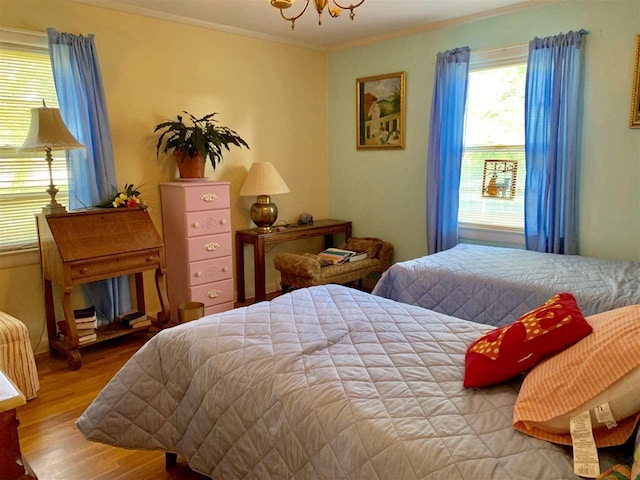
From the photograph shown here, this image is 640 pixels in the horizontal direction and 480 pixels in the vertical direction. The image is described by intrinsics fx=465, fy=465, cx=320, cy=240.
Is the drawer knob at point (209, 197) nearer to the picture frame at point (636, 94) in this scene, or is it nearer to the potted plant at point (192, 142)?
the potted plant at point (192, 142)

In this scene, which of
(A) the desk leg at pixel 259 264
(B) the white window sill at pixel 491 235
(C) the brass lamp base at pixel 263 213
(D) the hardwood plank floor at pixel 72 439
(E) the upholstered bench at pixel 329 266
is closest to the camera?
(D) the hardwood plank floor at pixel 72 439

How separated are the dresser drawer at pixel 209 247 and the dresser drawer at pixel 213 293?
0.23 m

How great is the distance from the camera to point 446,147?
13.0 ft

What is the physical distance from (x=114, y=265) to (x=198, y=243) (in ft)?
2.31

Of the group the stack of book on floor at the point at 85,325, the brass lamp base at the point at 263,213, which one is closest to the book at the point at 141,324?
the stack of book on floor at the point at 85,325

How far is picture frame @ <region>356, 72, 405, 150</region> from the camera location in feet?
14.3

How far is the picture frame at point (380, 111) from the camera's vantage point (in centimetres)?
436

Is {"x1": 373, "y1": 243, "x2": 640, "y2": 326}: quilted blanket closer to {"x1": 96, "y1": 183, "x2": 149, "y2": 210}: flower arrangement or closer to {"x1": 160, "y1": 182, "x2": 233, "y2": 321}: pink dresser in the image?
{"x1": 160, "y1": 182, "x2": 233, "y2": 321}: pink dresser

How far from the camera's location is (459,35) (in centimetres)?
388

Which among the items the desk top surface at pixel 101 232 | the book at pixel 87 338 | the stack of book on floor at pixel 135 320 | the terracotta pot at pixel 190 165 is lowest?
the book at pixel 87 338

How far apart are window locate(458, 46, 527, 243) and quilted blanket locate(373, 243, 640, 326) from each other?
56cm

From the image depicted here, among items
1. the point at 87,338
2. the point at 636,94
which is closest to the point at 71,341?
the point at 87,338

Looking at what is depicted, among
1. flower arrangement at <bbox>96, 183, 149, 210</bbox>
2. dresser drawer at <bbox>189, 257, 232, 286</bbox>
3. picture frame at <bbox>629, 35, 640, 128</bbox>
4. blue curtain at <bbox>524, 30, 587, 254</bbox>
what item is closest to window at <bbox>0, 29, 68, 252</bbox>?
flower arrangement at <bbox>96, 183, 149, 210</bbox>

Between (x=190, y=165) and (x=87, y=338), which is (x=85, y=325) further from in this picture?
(x=190, y=165)
